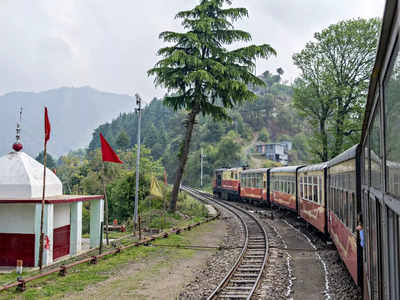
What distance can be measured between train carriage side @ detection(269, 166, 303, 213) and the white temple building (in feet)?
33.0

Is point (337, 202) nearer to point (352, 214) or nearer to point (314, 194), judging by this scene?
point (352, 214)

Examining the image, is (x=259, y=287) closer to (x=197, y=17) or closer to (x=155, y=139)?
(x=197, y=17)

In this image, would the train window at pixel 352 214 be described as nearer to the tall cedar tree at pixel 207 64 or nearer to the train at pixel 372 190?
the train at pixel 372 190

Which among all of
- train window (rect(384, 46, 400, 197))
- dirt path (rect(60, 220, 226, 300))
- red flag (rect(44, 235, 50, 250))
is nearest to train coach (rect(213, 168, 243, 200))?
dirt path (rect(60, 220, 226, 300))

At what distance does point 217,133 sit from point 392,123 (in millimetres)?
86485

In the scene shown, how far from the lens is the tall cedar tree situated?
21.2 m

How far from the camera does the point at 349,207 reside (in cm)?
761

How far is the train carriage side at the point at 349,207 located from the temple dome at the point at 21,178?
994cm

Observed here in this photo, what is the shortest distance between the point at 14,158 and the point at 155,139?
86.7 m

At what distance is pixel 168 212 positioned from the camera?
2295 centimetres

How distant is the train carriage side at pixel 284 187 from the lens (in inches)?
782

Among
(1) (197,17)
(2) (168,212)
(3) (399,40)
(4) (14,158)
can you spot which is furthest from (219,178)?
(3) (399,40)

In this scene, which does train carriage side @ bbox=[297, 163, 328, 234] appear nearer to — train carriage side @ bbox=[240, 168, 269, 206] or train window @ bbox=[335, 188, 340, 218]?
train window @ bbox=[335, 188, 340, 218]

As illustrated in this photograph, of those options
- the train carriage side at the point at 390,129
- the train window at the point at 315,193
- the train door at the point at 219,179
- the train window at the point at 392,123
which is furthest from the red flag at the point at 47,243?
the train door at the point at 219,179
